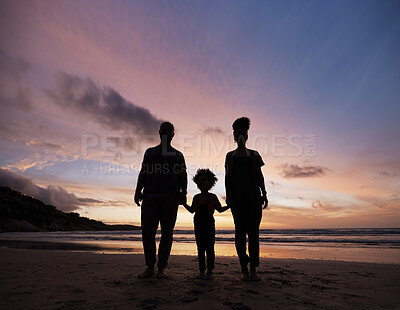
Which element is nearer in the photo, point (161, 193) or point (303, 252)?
point (161, 193)

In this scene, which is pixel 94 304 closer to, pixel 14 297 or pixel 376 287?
pixel 14 297

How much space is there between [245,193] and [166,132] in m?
1.73

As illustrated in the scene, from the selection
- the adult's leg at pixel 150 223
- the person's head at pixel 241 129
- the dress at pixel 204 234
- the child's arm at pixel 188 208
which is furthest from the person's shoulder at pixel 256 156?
the adult's leg at pixel 150 223

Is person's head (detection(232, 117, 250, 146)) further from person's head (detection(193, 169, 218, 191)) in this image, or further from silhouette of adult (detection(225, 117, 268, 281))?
person's head (detection(193, 169, 218, 191))

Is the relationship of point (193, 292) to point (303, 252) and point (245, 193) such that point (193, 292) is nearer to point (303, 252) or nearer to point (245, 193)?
point (245, 193)

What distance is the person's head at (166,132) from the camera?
4477 millimetres

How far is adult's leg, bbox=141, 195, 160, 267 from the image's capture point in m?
4.05

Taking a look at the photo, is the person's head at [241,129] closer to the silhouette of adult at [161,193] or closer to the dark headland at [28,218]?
the silhouette of adult at [161,193]

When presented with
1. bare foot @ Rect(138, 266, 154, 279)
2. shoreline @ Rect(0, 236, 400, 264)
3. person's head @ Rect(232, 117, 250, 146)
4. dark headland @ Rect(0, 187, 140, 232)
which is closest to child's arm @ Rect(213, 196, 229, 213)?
person's head @ Rect(232, 117, 250, 146)

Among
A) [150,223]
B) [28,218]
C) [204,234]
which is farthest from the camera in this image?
[28,218]

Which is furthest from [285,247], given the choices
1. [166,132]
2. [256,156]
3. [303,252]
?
[166,132]

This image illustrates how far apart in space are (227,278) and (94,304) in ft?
6.90

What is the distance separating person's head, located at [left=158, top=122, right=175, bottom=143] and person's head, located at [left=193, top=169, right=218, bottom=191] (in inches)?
32.8

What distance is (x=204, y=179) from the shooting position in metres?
4.60
